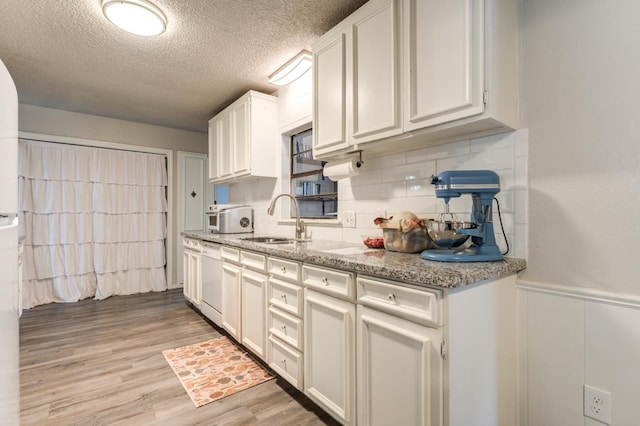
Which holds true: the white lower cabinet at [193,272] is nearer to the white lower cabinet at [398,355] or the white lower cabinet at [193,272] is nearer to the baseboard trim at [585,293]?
the white lower cabinet at [398,355]

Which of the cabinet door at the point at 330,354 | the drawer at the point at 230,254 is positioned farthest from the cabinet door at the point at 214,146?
the cabinet door at the point at 330,354

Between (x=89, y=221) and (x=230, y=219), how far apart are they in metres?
2.15

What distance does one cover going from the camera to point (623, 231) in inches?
46.9

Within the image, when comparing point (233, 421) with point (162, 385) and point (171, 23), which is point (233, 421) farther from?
point (171, 23)

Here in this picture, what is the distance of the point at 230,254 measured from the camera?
257cm

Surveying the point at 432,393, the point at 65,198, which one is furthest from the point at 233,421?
the point at 65,198

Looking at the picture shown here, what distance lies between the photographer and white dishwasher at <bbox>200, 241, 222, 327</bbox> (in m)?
2.80

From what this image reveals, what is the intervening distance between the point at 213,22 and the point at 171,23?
11.4 inches

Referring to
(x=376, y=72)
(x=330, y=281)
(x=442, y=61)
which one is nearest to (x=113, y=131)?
(x=376, y=72)

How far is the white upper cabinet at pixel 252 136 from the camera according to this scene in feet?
10.1

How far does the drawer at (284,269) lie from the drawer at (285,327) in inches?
8.9

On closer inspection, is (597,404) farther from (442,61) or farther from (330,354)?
(442,61)

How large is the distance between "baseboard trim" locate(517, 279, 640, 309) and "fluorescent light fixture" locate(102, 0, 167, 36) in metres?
2.58

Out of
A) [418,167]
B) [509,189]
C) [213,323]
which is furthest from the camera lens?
[213,323]
